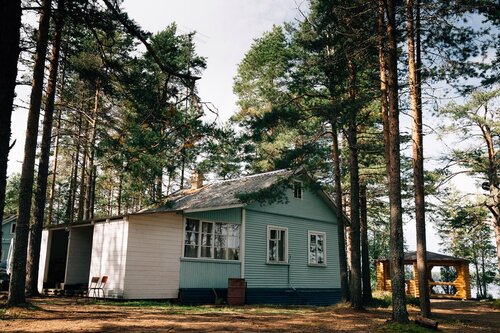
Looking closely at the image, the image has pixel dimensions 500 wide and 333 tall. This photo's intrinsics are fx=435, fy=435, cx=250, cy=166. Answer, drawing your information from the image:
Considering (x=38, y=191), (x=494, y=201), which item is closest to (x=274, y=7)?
(x=38, y=191)

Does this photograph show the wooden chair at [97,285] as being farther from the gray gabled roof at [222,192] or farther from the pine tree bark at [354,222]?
the pine tree bark at [354,222]

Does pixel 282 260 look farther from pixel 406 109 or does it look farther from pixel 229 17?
pixel 229 17

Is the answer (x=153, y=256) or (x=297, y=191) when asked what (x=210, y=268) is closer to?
(x=153, y=256)

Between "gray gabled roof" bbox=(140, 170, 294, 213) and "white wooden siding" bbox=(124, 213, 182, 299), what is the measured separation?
1376 millimetres

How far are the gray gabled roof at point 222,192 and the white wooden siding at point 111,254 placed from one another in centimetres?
178

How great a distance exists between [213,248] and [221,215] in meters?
1.34

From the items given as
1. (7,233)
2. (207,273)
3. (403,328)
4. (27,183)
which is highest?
(7,233)

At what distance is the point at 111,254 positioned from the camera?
51.5 feet

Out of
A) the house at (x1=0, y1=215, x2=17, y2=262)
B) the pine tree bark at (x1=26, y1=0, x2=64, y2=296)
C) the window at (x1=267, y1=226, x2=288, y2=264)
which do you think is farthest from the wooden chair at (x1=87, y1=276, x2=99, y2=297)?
the house at (x1=0, y1=215, x2=17, y2=262)

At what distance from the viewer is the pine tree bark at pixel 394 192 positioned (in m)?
10.3

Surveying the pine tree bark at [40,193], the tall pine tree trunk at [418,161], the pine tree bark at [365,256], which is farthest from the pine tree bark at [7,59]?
the pine tree bark at [365,256]

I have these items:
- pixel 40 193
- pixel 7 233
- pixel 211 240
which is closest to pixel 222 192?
pixel 211 240

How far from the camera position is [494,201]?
2244cm

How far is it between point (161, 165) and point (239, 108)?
18.4 metres
